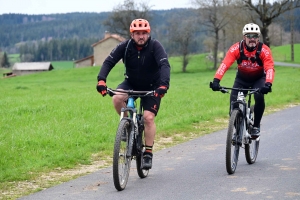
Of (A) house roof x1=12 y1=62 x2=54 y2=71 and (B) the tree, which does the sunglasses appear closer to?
(A) house roof x1=12 y1=62 x2=54 y2=71

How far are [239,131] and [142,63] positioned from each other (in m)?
1.68

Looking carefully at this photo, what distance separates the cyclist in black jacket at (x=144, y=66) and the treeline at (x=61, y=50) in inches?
6977

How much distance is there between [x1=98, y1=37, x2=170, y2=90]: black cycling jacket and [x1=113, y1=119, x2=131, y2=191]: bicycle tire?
794mm

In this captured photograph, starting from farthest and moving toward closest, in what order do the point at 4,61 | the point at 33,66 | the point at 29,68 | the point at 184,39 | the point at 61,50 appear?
the point at 61,50
the point at 4,61
the point at 33,66
the point at 29,68
the point at 184,39

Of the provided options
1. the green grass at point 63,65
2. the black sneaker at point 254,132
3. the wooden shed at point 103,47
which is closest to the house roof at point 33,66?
the green grass at point 63,65

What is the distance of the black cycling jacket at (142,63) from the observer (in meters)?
7.51

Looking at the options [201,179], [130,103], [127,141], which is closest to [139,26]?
[130,103]

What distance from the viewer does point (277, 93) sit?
23547mm

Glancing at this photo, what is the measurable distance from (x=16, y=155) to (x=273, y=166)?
150 inches

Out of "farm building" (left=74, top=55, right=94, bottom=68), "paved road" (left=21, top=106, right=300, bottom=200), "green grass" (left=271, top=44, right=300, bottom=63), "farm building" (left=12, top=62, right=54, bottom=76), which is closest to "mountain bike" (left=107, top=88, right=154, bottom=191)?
"paved road" (left=21, top=106, right=300, bottom=200)

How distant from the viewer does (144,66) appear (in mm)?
7633

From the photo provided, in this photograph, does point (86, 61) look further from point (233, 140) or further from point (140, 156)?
point (140, 156)

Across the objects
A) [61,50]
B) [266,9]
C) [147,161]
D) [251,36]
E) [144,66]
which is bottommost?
[61,50]

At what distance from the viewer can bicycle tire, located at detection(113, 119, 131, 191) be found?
670cm
